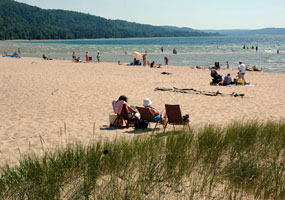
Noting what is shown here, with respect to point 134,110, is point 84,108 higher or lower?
lower

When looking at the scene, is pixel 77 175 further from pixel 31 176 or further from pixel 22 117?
pixel 22 117

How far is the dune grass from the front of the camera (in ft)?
11.9

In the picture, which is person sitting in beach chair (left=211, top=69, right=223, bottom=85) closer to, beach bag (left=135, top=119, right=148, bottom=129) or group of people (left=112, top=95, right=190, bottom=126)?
group of people (left=112, top=95, right=190, bottom=126)

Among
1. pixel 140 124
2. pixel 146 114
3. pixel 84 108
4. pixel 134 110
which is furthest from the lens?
pixel 84 108

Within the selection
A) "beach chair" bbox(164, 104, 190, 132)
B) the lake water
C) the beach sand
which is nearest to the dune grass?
the beach sand

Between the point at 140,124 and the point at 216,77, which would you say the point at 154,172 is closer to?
the point at 140,124

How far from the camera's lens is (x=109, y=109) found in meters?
9.60

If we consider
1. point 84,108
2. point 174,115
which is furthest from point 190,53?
point 174,115

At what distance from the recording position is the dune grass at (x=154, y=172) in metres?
3.63

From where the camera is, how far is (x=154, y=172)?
13.3 feet

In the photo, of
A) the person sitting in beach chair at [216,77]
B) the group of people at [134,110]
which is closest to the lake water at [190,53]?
the person sitting in beach chair at [216,77]

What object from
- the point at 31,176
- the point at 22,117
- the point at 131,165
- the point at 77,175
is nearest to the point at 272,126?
the point at 131,165

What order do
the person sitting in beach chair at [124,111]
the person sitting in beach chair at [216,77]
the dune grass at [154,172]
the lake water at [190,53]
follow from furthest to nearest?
the lake water at [190,53] → the person sitting in beach chair at [216,77] → the person sitting in beach chair at [124,111] → the dune grass at [154,172]

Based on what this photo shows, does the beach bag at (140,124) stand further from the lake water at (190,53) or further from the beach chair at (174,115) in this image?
the lake water at (190,53)
